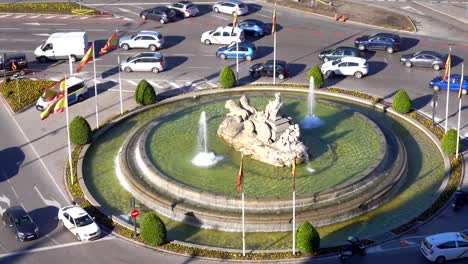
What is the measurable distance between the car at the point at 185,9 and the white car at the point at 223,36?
9.49 meters

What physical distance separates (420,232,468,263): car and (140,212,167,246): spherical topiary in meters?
14.9

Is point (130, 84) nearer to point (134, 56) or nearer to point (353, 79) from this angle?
point (134, 56)

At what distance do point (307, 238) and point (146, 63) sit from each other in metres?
34.8

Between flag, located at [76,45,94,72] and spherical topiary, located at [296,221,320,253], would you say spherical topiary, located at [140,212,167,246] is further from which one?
flag, located at [76,45,94,72]

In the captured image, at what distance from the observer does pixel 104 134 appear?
61.6m

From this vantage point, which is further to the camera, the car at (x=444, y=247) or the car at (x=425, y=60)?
the car at (x=425, y=60)

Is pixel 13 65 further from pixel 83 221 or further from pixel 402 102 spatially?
pixel 402 102

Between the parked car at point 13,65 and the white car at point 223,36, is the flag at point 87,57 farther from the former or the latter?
the white car at point 223,36

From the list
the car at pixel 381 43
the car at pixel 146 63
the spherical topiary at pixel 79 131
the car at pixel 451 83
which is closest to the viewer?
the spherical topiary at pixel 79 131

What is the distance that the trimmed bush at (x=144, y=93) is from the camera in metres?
65.7

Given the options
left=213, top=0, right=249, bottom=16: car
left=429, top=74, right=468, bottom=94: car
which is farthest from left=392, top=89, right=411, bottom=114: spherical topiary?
left=213, top=0, right=249, bottom=16: car

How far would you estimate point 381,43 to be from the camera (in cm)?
7762

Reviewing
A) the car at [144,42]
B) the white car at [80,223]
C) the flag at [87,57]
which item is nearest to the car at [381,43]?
the car at [144,42]

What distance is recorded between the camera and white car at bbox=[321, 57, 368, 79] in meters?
71.3
